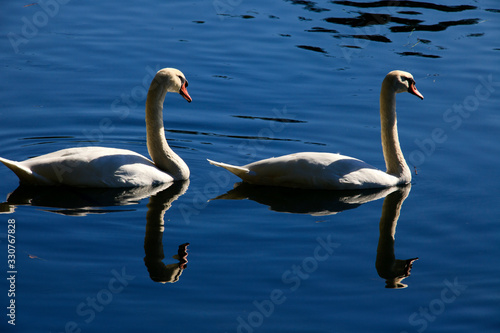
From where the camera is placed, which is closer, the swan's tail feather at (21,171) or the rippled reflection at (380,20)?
the swan's tail feather at (21,171)

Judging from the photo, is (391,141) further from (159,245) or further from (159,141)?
(159,245)

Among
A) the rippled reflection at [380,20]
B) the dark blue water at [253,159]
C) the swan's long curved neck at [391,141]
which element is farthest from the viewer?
the rippled reflection at [380,20]

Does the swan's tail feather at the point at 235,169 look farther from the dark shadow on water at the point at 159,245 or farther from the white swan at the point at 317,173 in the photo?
the dark shadow on water at the point at 159,245

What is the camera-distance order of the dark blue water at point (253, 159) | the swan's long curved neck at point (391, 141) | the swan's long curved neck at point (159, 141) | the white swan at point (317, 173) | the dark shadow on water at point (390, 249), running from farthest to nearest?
1. the swan's long curved neck at point (391, 141)
2. the swan's long curved neck at point (159, 141)
3. the white swan at point (317, 173)
4. the dark shadow on water at point (390, 249)
5. the dark blue water at point (253, 159)

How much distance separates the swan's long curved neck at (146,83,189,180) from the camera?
9969mm

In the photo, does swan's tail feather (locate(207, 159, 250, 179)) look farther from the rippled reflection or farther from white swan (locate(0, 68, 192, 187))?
the rippled reflection

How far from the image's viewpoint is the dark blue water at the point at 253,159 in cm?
710

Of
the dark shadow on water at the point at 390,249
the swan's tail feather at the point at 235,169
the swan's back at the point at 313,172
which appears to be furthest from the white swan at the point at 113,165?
the dark shadow on water at the point at 390,249

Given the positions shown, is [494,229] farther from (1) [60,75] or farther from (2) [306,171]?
(1) [60,75]

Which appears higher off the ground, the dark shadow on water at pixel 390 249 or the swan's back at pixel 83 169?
the swan's back at pixel 83 169

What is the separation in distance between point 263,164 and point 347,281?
252cm

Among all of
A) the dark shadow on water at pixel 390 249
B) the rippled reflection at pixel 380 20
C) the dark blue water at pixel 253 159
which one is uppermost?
the rippled reflection at pixel 380 20

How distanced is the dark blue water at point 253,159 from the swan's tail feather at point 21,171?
0.16 m

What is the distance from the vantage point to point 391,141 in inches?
403
